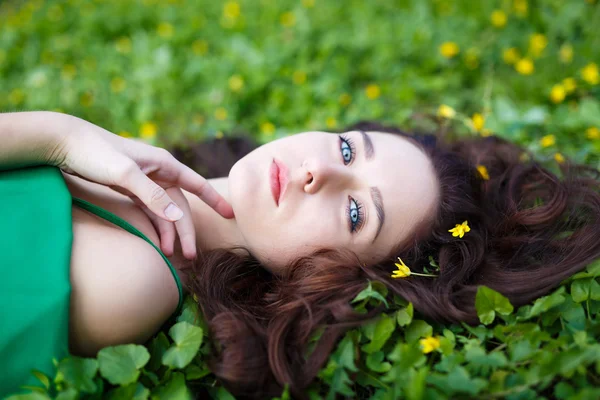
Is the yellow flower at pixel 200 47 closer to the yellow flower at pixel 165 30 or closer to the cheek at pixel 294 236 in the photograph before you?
the yellow flower at pixel 165 30

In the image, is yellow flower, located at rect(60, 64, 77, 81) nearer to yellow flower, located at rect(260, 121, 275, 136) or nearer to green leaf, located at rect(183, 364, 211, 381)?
yellow flower, located at rect(260, 121, 275, 136)

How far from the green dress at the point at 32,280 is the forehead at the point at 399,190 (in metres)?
0.77

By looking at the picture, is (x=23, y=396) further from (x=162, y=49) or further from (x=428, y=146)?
(x=162, y=49)

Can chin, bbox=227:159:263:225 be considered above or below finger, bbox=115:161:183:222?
below

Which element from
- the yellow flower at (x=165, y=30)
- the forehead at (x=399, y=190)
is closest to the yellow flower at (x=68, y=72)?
the yellow flower at (x=165, y=30)

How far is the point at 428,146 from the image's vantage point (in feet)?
7.85

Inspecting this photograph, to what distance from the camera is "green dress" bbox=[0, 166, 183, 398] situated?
154cm

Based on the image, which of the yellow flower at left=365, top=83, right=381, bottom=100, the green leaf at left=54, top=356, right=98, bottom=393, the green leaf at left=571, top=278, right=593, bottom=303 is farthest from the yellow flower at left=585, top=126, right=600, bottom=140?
the green leaf at left=54, top=356, right=98, bottom=393

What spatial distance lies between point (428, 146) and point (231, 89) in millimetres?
1660

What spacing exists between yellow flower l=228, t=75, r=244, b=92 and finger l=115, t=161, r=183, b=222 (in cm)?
186

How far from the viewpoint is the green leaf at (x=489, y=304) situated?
5.81 ft

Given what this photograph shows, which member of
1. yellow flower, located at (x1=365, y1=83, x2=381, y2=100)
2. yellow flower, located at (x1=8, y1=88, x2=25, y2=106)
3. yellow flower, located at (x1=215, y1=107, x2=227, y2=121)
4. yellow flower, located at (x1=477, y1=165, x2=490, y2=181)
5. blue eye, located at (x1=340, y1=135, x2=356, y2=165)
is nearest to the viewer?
blue eye, located at (x1=340, y1=135, x2=356, y2=165)

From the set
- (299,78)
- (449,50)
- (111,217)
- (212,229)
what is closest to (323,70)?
(299,78)

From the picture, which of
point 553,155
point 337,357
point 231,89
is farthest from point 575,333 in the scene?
point 231,89
